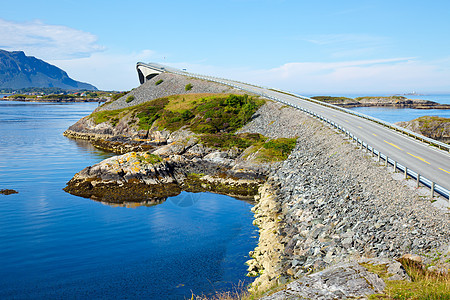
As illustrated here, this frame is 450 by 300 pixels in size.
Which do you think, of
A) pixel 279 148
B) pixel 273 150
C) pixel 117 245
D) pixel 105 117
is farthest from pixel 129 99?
pixel 117 245

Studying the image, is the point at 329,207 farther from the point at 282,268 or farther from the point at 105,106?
the point at 105,106

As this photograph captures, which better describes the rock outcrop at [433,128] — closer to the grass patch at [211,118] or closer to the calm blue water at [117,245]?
the grass patch at [211,118]

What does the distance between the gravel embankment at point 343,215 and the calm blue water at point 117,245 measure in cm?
317

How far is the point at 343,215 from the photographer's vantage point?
23.8m

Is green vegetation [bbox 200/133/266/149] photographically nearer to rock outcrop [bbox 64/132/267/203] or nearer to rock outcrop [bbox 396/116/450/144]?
rock outcrop [bbox 64/132/267/203]

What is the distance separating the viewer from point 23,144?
7344 cm

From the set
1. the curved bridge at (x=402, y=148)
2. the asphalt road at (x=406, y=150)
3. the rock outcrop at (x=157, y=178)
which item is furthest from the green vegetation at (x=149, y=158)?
the asphalt road at (x=406, y=150)

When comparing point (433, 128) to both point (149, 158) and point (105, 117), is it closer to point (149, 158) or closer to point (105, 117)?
point (149, 158)

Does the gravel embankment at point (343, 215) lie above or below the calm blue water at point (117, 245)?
above

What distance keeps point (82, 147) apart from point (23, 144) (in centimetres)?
1266

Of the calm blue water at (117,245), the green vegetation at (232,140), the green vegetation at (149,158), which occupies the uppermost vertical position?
the green vegetation at (232,140)

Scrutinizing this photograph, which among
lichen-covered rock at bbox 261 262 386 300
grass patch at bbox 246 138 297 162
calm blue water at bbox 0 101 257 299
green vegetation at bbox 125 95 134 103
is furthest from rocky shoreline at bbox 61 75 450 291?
green vegetation at bbox 125 95 134 103

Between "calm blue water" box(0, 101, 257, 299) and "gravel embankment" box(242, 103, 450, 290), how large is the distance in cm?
317

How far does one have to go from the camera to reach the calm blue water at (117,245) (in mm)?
20625
